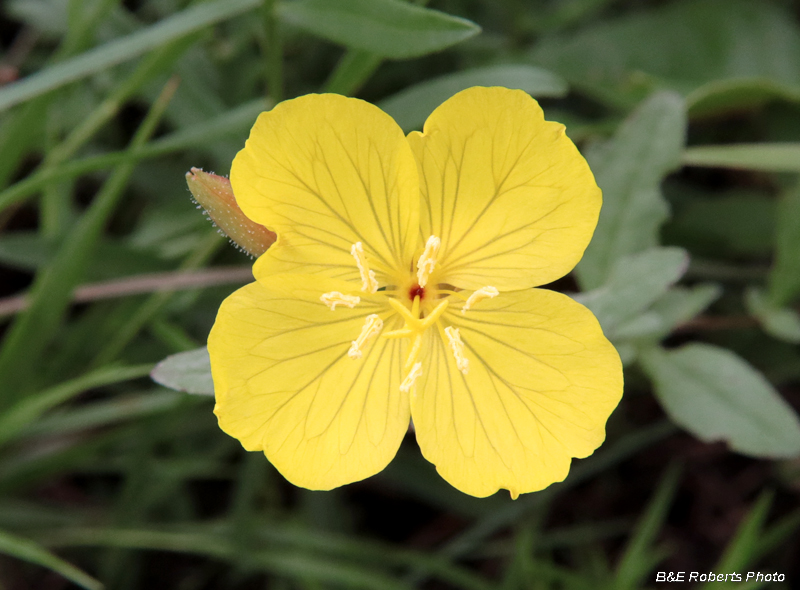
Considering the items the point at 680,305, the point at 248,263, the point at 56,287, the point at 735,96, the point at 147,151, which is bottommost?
the point at 680,305

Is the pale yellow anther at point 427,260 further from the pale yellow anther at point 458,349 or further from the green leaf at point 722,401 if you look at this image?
the green leaf at point 722,401

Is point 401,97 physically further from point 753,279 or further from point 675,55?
point 753,279

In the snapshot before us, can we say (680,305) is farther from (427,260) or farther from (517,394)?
(427,260)

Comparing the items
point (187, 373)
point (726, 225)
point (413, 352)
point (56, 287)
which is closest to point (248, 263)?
point (56, 287)

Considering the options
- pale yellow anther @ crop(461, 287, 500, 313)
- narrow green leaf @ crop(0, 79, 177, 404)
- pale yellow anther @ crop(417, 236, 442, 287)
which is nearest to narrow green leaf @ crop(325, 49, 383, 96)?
narrow green leaf @ crop(0, 79, 177, 404)

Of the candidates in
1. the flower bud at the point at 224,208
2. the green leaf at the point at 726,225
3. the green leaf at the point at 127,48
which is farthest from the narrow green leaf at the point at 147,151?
the green leaf at the point at 726,225

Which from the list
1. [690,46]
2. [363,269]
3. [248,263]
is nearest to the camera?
[363,269]

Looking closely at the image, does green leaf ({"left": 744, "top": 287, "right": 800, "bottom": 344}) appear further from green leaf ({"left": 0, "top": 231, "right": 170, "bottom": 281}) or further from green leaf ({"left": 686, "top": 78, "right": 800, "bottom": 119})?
green leaf ({"left": 0, "top": 231, "right": 170, "bottom": 281})
